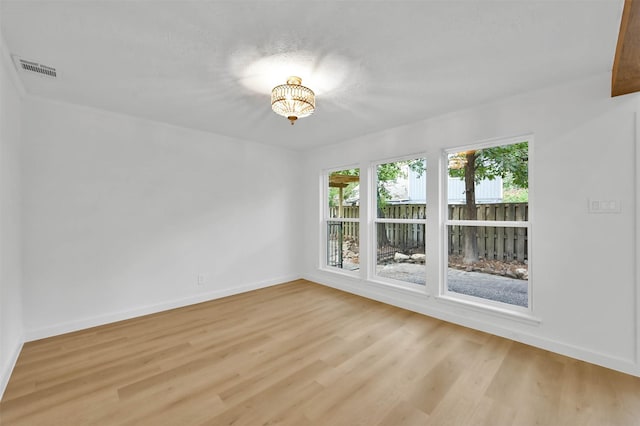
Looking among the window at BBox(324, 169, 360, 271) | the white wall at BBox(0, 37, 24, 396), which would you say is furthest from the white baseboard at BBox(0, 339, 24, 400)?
the window at BBox(324, 169, 360, 271)

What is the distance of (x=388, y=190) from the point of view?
4.20m

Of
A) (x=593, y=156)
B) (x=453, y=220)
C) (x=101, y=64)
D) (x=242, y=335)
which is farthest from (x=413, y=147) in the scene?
(x=101, y=64)

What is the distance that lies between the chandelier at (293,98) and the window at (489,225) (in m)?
2.06

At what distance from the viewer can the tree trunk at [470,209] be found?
128 inches

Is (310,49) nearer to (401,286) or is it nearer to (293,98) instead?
(293,98)

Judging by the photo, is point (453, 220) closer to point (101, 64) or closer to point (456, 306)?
point (456, 306)

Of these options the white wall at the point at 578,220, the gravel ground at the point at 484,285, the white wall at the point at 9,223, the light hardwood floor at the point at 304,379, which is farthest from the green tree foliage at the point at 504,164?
the white wall at the point at 9,223

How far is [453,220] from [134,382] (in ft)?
11.7

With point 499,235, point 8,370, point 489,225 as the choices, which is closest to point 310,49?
point 489,225

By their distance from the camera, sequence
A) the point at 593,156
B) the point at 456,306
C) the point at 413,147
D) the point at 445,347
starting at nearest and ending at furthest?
the point at 593,156, the point at 445,347, the point at 456,306, the point at 413,147

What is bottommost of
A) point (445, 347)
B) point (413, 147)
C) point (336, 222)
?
point (445, 347)

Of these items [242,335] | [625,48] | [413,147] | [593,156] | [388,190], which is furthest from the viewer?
[388,190]

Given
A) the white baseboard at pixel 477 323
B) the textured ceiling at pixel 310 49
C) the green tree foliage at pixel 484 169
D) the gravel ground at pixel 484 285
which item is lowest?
the white baseboard at pixel 477 323

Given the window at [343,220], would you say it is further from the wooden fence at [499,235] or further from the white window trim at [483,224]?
the wooden fence at [499,235]
